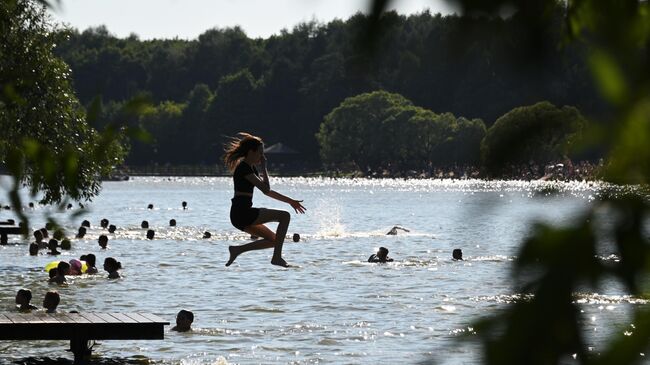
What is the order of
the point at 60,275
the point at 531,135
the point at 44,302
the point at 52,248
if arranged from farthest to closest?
the point at 52,248, the point at 60,275, the point at 44,302, the point at 531,135

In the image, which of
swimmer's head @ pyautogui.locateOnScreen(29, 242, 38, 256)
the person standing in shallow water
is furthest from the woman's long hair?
swimmer's head @ pyautogui.locateOnScreen(29, 242, 38, 256)

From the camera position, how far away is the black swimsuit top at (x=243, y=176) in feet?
51.4

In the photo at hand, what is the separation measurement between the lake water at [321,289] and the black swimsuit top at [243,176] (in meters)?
1.86

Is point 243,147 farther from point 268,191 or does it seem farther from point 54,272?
point 54,272

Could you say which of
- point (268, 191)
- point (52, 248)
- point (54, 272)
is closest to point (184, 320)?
point (268, 191)

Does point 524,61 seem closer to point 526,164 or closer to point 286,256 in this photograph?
point 526,164

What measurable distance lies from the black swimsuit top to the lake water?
1.86m

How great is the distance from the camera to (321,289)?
32.7 metres

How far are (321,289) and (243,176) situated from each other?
1724cm

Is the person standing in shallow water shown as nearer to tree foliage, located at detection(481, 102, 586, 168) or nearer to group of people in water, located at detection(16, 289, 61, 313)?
group of people in water, located at detection(16, 289, 61, 313)

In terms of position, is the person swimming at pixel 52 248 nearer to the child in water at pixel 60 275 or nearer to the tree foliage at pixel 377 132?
the child in water at pixel 60 275

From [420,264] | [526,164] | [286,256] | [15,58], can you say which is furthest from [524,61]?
[286,256]

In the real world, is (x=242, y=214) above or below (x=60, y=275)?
above

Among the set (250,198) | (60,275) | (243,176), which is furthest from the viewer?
(60,275)
